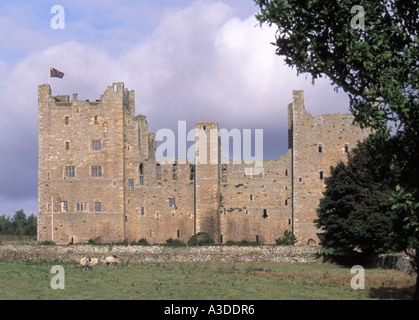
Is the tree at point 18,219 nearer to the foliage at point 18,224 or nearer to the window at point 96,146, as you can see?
the foliage at point 18,224

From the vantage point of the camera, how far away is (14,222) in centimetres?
10781

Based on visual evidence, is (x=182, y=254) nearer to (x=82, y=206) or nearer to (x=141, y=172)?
(x=82, y=206)

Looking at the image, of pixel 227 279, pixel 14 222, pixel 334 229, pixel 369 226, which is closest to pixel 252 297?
pixel 227 279

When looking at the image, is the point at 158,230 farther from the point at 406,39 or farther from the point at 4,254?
the point at 406,39

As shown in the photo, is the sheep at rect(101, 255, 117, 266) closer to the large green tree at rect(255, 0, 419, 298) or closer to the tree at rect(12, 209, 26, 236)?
the large green tree at rect(255, 0, 419, 298)

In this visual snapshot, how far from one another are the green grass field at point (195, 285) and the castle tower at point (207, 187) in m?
27.3

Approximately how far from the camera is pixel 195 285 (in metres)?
28.9

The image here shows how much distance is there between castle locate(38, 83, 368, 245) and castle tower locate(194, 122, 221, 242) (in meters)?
0.10

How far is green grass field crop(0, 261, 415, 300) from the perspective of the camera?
25.3 meters

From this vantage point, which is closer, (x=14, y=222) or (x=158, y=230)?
(x=158, y=230)

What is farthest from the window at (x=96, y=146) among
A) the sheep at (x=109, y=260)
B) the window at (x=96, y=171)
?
the sheep at (x=109, y=260)

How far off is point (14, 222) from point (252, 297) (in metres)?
90.3

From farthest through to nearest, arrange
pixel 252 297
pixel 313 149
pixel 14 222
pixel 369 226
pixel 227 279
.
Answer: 1. pixel 14 222
2. pixel 313 149
3. pixel 369 226
4. pixel 227 279
5. pixel 252 297

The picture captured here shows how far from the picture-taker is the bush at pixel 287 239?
201 feet
